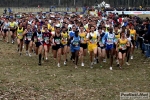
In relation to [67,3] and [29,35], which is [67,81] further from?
[67,3]

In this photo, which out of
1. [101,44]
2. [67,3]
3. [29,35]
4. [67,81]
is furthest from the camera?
[67,3]

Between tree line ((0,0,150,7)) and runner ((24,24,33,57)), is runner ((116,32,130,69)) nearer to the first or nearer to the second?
runner ((24,24,33,57))

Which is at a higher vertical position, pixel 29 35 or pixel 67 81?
pixel 29 35

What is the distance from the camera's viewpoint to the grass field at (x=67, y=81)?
37.1 ft

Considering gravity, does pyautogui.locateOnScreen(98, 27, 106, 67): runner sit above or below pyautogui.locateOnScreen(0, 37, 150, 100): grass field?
above

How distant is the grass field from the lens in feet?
37.1

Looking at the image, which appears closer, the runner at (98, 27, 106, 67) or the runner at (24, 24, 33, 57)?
the runner at (98, 27, 106, 67)

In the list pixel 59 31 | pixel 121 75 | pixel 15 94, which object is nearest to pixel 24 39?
pixel 59 31

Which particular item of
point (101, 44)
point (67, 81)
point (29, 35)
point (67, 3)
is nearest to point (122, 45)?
point (101, 44)

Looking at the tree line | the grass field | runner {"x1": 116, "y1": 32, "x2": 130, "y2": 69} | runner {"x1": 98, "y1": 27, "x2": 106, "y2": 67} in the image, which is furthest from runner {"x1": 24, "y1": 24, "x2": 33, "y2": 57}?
the tree line

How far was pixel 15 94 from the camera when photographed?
1127 centimetres

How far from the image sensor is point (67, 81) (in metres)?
13.2

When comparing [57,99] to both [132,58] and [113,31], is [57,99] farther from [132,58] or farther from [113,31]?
[132,58]

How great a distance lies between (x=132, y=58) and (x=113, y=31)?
3.27m
